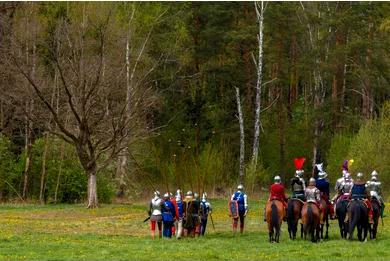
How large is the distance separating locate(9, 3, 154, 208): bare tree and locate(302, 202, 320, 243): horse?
18634 mm

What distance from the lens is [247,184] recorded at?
51.6 metres

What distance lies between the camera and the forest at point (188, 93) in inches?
1786

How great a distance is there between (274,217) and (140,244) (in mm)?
3977

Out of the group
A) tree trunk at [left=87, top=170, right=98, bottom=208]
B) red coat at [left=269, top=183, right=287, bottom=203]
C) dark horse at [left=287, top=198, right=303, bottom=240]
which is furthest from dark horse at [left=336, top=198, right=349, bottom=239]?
tree trunk at [left=87, top=170, right=98, bottom=208]

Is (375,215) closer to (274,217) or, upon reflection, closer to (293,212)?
(293,212)

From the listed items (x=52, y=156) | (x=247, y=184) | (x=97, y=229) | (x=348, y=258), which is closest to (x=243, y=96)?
(x=247, y=184)

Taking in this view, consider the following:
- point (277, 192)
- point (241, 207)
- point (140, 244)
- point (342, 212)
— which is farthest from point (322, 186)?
point (140, 244)

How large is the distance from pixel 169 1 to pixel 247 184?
56.4 ft

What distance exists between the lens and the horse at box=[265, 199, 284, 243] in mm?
23531

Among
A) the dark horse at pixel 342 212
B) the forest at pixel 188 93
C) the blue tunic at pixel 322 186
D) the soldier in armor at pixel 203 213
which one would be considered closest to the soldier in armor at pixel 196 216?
the soldier in armor at pixel 203 213

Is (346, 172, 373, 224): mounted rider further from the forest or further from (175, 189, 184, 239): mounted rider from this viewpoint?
the forest

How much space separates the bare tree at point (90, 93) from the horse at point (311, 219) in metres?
18.6

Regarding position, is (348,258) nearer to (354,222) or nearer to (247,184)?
(354,222)

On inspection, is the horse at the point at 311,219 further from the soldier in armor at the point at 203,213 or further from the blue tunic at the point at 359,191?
the soldier in armor at the point at 203,213
